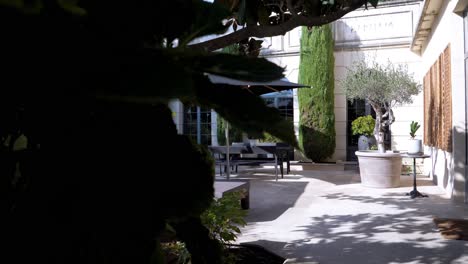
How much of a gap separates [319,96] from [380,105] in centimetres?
307

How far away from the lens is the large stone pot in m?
7.29

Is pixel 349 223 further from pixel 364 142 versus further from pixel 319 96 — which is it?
pixel 319 96

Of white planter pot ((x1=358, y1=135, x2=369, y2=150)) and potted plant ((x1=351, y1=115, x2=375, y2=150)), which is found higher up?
potted plant ((x1=351, y1=115, x2=375, y2=150))

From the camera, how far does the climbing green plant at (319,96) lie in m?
11.1

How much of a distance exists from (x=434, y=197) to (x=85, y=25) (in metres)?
6.97

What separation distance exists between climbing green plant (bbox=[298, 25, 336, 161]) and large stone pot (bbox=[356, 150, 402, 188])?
11.7 ft

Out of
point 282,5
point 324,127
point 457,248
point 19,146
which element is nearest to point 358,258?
point 457,248

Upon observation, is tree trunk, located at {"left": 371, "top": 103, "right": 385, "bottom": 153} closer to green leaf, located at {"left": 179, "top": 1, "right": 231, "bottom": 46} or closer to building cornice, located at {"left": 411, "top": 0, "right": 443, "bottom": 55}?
building cornice, located at {"left": 411, "top": 0, "right": 443, "bottom": 55}

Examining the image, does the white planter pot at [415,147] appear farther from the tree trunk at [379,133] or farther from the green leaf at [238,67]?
the green leaf at [238,67]

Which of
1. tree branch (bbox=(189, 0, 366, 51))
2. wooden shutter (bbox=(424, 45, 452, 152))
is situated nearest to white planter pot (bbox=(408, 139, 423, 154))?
wooden shutter (bbox=(424, 45, 452, 152))

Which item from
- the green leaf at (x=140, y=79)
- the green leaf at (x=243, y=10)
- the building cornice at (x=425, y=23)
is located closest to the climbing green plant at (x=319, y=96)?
the building cornice at (x=425, y=23)

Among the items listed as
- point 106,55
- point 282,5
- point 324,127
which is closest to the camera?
point 106,55

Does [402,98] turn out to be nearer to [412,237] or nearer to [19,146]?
[412,237]

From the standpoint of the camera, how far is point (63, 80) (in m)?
0.41
